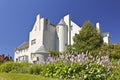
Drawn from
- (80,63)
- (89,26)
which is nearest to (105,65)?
(80,63)

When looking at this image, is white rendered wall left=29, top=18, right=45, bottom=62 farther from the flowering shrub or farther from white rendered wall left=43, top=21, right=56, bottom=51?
the flowering shrub

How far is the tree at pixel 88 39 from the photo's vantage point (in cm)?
4759

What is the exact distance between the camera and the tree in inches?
1874

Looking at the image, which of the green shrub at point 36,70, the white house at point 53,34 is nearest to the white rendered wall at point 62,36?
the white house at point 53,34

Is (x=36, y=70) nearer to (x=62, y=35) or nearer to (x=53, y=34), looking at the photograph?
(x=62, y=35)

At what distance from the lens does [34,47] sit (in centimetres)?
6019

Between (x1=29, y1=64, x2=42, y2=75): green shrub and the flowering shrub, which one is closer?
the flowering shrub

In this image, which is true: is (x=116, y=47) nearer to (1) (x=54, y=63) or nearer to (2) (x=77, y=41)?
(2) (x=77, y=41)

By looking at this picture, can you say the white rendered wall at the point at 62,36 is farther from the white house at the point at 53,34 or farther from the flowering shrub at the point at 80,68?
the flowering shrub at the point at 80,68

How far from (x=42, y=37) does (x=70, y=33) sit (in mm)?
5942

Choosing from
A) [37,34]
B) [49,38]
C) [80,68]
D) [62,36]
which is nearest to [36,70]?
[80,68]

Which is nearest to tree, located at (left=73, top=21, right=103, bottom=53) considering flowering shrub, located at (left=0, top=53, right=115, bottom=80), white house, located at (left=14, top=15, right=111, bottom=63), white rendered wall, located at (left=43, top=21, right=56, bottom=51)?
white house, located at (left=14, top=15, right=111, bottom=63)

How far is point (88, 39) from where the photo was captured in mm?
48812

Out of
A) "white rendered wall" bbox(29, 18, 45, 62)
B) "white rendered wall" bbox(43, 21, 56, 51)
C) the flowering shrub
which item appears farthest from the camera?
"white rendered wall" bbox(29, 18, 45, 62)
